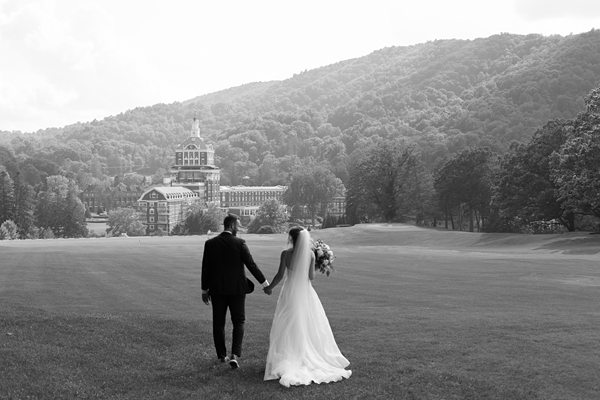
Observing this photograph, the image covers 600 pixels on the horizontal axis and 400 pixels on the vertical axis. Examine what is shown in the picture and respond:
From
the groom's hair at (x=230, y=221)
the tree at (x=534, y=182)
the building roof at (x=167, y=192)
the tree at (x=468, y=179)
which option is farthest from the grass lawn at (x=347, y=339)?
the building roof at (x=167, y=192)

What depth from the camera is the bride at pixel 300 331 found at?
12.9m

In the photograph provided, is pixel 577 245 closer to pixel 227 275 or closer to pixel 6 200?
pixel 227 275

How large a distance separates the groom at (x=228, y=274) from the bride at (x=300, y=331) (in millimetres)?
594

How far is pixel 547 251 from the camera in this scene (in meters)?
47.6

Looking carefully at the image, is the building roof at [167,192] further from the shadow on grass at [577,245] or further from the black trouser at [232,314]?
the black trouser at [232,314]

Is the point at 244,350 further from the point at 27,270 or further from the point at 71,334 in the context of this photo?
the point at 27,270

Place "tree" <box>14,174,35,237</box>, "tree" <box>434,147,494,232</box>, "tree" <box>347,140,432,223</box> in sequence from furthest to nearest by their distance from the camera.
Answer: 1. "tree" <box>14,174,35,237</box>
2. "tree" <box>347,140,432,223</box>
3. "tree" <box>434,147,494,232</box>

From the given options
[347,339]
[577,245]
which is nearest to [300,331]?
[347,339]

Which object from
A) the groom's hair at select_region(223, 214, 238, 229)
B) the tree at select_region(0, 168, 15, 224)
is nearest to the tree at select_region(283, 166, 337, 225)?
the tree at select_region(0, 168, 15, 224)

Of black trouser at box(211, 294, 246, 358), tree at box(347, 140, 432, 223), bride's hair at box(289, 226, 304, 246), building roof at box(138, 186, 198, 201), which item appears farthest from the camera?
building roof at box(138, 186, 198, 201)

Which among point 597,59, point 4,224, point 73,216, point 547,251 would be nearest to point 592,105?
point 547,251

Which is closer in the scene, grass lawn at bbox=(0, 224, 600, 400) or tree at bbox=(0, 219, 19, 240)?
grass lawn at bbox=(0, 224, 600, 400)

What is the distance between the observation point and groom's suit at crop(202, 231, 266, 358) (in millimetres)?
13461

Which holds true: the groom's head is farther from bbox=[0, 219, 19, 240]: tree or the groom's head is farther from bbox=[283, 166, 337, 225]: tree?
bbox=[283, 166, 337, 225]: tree
